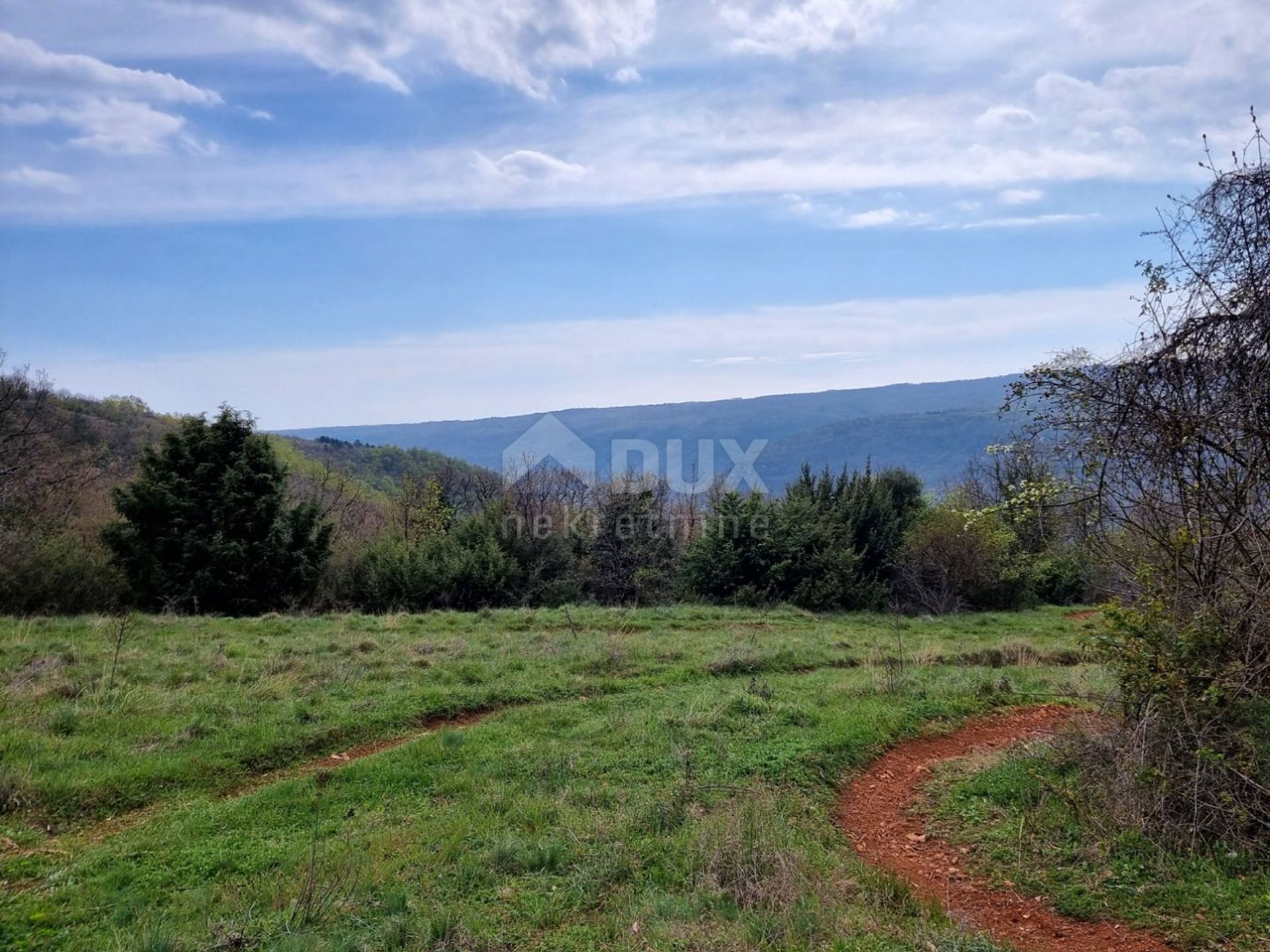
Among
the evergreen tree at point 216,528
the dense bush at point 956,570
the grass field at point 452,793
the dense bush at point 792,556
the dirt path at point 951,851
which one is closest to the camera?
the grass field at point 452,793

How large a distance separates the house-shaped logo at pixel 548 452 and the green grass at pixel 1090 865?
37.6 m

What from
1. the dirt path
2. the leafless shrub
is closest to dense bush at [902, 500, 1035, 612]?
the dirt path

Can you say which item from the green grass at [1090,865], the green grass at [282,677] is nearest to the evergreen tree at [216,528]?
the green grass at [282,677]

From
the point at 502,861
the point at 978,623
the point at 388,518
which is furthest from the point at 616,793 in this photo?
the point at 388,518

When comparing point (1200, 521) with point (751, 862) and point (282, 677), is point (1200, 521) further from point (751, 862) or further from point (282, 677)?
point (282, 677)

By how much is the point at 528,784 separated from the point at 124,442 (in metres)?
51.3

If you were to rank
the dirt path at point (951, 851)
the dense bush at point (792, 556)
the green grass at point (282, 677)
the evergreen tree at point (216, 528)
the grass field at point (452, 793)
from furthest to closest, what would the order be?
the dense bush at point (792, 556) < the evergreen tree at point (216, 528) < the green grass at point (282, 677) < the dirt path at point (951, 851) < the grass field at point (452, 793)

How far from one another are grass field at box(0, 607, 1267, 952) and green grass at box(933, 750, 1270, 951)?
0.37 ft

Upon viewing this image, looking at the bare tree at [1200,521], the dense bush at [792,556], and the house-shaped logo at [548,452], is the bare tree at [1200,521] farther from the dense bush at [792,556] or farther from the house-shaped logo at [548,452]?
the house-shaped logo at [548,452]

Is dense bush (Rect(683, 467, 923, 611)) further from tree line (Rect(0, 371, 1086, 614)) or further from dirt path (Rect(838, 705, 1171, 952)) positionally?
dirt path (Rect(838, 705, 1171, 952))

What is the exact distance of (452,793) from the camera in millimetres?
6719

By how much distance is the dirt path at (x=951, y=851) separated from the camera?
457 centimetres

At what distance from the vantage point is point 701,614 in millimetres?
20516

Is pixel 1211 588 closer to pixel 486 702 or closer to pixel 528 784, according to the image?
pixel 528 784
